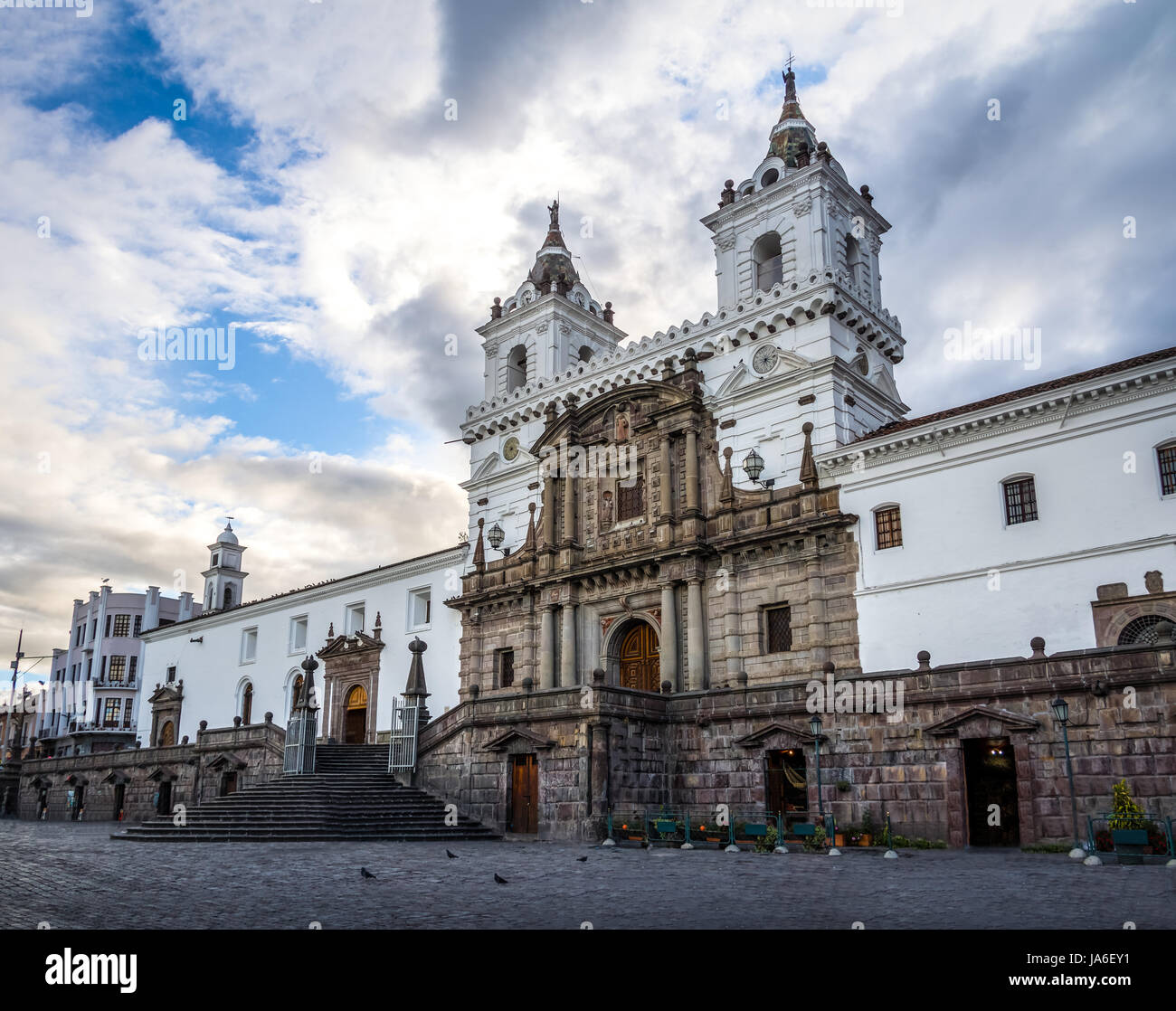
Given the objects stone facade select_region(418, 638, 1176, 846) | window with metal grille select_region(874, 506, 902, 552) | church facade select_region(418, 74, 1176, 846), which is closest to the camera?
stone facade select_region(418, 638, 1176, 846)

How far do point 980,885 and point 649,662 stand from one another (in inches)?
751

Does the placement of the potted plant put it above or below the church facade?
below

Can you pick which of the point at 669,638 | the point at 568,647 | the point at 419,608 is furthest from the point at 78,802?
the point at 669,638

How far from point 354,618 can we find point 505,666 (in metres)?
11.4

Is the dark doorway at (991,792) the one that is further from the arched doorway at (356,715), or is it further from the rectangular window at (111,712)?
the rectangular window at (111,712)

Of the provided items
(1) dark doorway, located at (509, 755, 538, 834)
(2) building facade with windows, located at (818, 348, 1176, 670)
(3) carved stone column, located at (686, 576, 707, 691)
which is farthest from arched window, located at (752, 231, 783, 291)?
(1) dark doorway, located at (509, 755, 538, 834)

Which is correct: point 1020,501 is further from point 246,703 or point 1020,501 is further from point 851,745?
point 246,703

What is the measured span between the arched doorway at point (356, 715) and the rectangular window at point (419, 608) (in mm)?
4008

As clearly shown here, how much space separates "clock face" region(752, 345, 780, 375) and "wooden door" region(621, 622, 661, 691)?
30.1 ft

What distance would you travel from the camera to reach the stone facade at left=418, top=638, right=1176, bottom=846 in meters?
19.7

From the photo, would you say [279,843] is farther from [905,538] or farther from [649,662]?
[905,538]

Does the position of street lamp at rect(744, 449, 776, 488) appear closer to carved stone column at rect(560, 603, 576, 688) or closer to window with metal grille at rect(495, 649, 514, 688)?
carved stone column at rect(560, 603, 576, 688)
